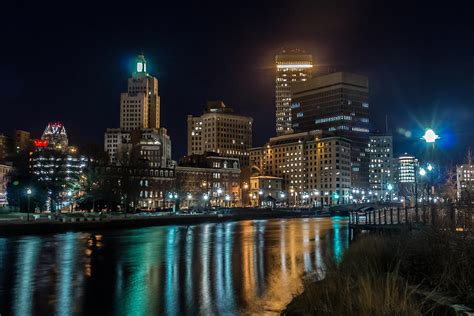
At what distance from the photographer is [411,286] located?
1332cm

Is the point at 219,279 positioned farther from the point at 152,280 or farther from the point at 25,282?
the point at 25,282

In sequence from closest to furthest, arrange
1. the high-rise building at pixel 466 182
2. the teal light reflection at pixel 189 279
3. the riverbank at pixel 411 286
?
the riverbank at pixel 411 286 → the high-rise building at pixel 466 182 → the teal light reflection at pixel 189 279

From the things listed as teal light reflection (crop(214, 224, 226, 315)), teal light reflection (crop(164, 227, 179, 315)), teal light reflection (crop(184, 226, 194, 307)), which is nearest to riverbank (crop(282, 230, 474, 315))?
teal light reflection (crop(214, 224, 226, 315))

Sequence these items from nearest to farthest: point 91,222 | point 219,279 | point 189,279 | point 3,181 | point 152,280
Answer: point 152,280 < point 219,279 < point 189,279 < point 91,222 < point 3,181

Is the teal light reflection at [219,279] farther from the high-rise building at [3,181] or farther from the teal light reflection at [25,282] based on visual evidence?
the high-rise building at [3,181]

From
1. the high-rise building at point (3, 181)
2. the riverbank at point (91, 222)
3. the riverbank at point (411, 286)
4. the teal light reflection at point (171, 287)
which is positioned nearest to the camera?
the riverbank at point (411, 286)

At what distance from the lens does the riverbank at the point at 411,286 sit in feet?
35.7

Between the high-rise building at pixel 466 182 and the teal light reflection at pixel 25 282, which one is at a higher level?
the high-rise building at pixel 466 182

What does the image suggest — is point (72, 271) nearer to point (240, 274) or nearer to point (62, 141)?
point (240, 274)

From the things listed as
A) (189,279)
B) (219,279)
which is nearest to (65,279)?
(189,279)

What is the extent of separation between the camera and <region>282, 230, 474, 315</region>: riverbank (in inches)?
429

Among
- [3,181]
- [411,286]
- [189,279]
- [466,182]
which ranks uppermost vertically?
[3,181]

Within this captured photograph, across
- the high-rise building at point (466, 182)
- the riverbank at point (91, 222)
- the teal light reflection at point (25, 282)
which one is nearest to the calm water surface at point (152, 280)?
the teal light reflection at point (25, 282)

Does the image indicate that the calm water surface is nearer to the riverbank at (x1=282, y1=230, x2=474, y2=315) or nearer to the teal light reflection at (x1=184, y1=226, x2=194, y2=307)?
the teal light reflection at (x1=184, y1=226, x2=194, y2=307)
